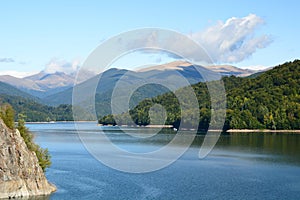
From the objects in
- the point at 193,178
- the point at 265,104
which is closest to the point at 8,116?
the point at 193,178

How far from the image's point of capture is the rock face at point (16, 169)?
42.6m

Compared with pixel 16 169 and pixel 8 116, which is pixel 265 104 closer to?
pixel 8 116

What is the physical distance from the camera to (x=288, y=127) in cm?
14100

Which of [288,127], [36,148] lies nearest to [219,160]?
[36,148]

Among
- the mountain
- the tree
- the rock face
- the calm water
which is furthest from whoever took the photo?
the mountain

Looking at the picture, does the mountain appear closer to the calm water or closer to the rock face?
the calm water

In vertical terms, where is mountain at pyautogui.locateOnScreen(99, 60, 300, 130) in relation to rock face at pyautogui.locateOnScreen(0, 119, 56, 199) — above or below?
above

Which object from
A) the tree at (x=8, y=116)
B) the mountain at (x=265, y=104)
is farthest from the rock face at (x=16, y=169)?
the mountain at (x=265, y=104)

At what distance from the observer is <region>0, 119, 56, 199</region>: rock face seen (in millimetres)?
42562

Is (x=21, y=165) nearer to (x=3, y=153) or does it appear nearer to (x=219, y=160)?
(x=3, y=153)

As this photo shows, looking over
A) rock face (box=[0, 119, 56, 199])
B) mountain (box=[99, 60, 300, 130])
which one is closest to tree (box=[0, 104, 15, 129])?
rock face (box=[0, 119, 56, 199])

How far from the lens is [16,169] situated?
43.5m

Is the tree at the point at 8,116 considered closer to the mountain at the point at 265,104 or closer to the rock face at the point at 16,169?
the rock face at the point at 16,169

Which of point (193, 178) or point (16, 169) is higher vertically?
point (16, 169)
